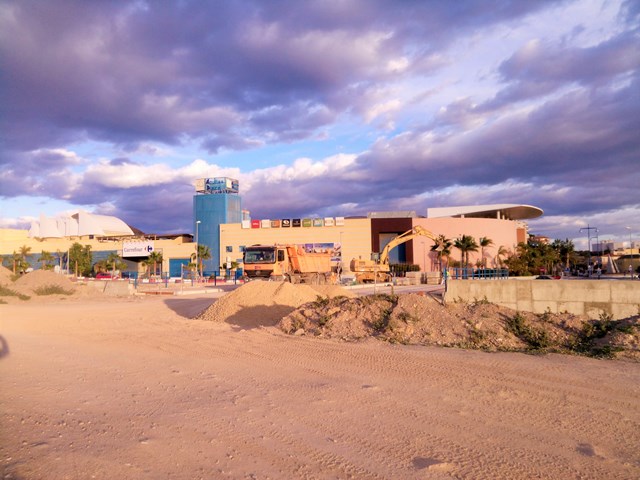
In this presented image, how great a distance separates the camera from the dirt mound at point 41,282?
3432 cm

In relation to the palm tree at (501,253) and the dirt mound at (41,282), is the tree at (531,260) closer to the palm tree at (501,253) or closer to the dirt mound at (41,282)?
the palm tree at (501,253)

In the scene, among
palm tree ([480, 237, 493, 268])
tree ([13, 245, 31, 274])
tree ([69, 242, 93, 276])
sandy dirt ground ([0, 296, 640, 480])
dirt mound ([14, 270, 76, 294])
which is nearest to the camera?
sandy dirt ground ([0, 296, 640, 480])

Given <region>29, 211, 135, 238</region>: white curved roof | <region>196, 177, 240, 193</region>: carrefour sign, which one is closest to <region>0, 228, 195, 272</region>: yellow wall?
<region>29, 211, 135, 238</region>: white curved roof

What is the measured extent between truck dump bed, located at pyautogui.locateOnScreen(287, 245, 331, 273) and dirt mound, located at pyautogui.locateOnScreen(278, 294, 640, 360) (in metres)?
22.8

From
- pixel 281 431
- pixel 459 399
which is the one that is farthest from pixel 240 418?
pixel 459 399

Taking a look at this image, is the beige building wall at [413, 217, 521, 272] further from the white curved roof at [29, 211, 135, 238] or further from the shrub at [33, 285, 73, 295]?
the white curved roof at [29, 211, 135, 238]

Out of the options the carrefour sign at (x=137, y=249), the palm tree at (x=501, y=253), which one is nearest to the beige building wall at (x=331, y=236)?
the carrefour sign at (x=137, y=249)

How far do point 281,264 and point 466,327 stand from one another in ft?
79.9

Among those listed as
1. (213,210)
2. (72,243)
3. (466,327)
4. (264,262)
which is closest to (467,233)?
(213,210)

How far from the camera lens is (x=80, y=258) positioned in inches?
3568

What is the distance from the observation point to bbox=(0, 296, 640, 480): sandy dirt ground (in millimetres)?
5105

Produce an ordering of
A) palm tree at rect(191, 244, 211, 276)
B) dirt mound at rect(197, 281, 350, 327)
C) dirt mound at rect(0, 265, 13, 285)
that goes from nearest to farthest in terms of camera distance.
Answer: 1. dirt mound at rect(197, 281, 350, 327)
2. dirt mound at rect(0, 265, 13, 285)
3. palm tree at rect(191, 244, 211, 276)

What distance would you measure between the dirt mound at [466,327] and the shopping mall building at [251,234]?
6453 centimetres

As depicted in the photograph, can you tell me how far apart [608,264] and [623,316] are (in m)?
112
